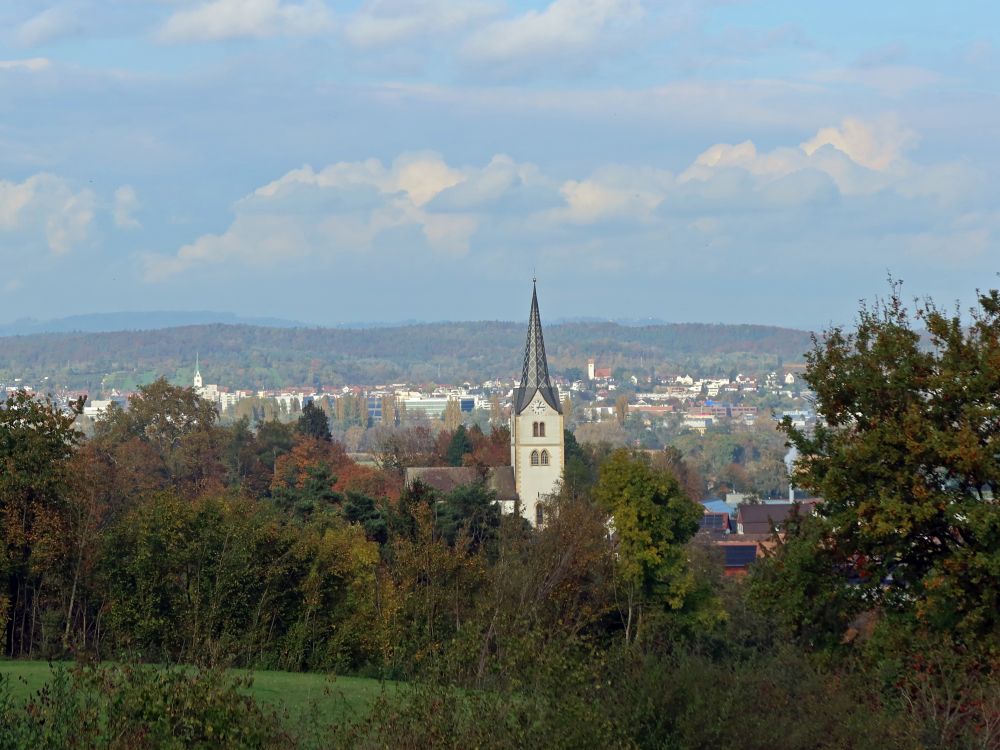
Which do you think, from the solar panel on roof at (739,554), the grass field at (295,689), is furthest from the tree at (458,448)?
the grass field at (295,689)

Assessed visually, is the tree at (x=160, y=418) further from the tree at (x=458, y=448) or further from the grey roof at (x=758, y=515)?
the grey roof at (x=758, y=515)

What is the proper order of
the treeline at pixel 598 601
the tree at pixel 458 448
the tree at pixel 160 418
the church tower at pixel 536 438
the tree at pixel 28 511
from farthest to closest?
the tree at pixel 458 448
the tree at pixel 160 418
the church tower at pixel 536 438
the tree at pixel 28 511
the treeline at pixel 598 601

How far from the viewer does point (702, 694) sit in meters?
10.9

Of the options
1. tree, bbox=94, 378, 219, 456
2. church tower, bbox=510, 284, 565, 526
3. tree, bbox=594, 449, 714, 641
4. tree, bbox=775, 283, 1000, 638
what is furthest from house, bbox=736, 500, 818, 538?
tree, bbox=775, 283, 1000, 638

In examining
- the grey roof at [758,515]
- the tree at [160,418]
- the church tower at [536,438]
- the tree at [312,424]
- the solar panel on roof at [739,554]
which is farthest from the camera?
the grey roof at [758,515]

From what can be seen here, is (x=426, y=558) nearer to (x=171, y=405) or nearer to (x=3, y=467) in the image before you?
(x=3, y=467)

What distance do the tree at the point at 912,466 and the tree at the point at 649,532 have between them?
1552 centimetres

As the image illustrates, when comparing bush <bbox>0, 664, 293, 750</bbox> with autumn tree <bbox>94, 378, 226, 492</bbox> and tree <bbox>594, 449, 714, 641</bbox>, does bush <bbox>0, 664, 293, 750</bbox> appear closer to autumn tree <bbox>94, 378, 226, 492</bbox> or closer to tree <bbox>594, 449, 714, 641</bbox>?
tree <bbox>594, 449, 714, 641</bbox>

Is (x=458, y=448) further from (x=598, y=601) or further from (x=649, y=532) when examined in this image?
(x=598, y=601)

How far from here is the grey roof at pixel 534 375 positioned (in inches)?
2699

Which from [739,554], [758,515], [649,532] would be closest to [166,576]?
[649,532]

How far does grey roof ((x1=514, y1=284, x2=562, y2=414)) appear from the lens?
68.6m

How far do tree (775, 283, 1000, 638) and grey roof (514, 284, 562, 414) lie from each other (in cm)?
5164

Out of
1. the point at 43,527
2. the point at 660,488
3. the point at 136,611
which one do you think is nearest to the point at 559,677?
the point at 136,611
